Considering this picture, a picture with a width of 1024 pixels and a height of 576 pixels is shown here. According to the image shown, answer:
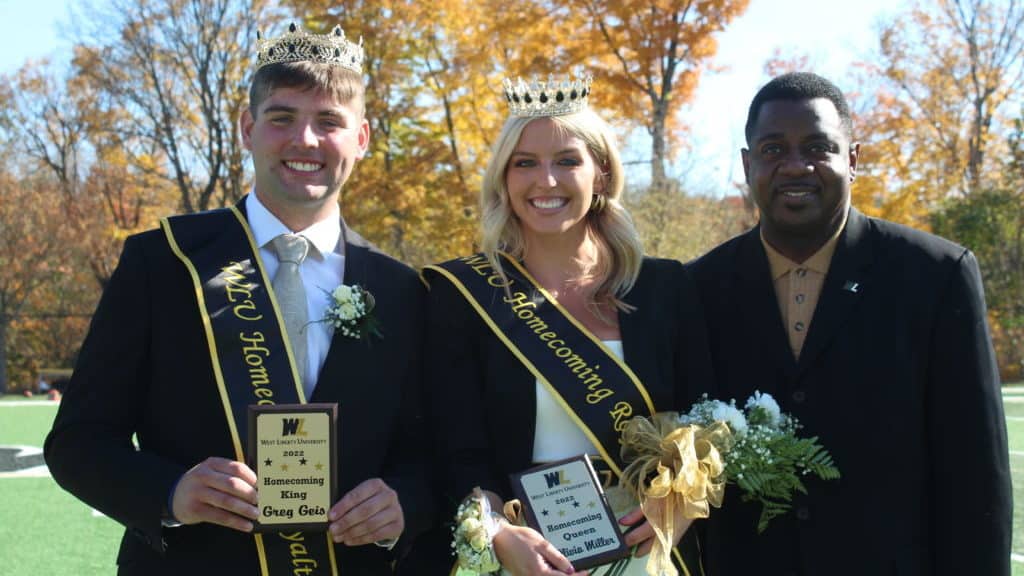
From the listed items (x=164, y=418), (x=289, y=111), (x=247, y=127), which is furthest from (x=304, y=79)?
(x=164, y=418)

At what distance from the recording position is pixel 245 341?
253 cm

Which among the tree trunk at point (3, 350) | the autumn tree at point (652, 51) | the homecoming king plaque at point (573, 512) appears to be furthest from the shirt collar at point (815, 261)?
the tree trunk at point (3, 350)

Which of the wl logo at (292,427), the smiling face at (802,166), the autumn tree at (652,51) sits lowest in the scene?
the wl logo at (292,427)

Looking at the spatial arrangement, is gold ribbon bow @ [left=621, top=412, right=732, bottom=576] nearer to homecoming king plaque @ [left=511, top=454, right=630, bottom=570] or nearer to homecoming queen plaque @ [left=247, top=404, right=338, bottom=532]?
homecoming king plaque @ [left=511, top=454, right=630, bottom=570]

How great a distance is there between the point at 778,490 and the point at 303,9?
17.4 metres

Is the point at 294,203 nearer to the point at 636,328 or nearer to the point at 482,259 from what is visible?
the point at 482,259

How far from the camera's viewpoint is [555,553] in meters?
2.50

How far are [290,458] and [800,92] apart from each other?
181cm

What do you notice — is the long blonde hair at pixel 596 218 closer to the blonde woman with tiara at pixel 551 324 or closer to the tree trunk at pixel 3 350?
the blonde woman with tiara at pixel 551 324

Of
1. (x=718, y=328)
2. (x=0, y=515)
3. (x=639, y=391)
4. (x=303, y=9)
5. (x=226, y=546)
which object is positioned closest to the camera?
(x=226, y=546)

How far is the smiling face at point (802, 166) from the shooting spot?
285cm

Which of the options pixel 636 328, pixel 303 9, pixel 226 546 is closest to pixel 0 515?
Result: pixel 226 546

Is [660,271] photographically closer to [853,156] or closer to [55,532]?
[853,156]

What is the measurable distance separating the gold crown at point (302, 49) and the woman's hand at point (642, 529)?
1.49 metres
